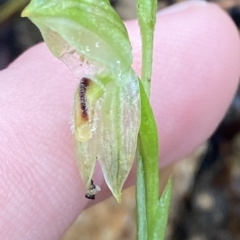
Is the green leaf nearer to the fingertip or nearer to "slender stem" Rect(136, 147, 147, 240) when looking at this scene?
"slender stem" Rect(136, 147, 147, 240)

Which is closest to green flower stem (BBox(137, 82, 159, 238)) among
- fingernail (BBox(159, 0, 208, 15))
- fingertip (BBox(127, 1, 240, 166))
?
fingertip (BBox(127, 1, 240, 166))

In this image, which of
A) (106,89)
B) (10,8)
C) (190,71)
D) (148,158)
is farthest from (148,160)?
(10,8)

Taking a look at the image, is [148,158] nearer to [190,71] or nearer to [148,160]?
[148,160]

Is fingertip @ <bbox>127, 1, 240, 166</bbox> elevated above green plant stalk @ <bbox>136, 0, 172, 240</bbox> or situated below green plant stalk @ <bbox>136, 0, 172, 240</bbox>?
below

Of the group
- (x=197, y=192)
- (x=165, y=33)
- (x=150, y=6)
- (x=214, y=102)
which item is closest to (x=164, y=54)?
(x=165, y=33)

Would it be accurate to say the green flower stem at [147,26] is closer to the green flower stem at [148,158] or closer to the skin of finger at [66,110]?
the green flower stem at [148,158]

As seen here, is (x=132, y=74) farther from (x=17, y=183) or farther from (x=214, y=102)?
(x=214, y=102)
